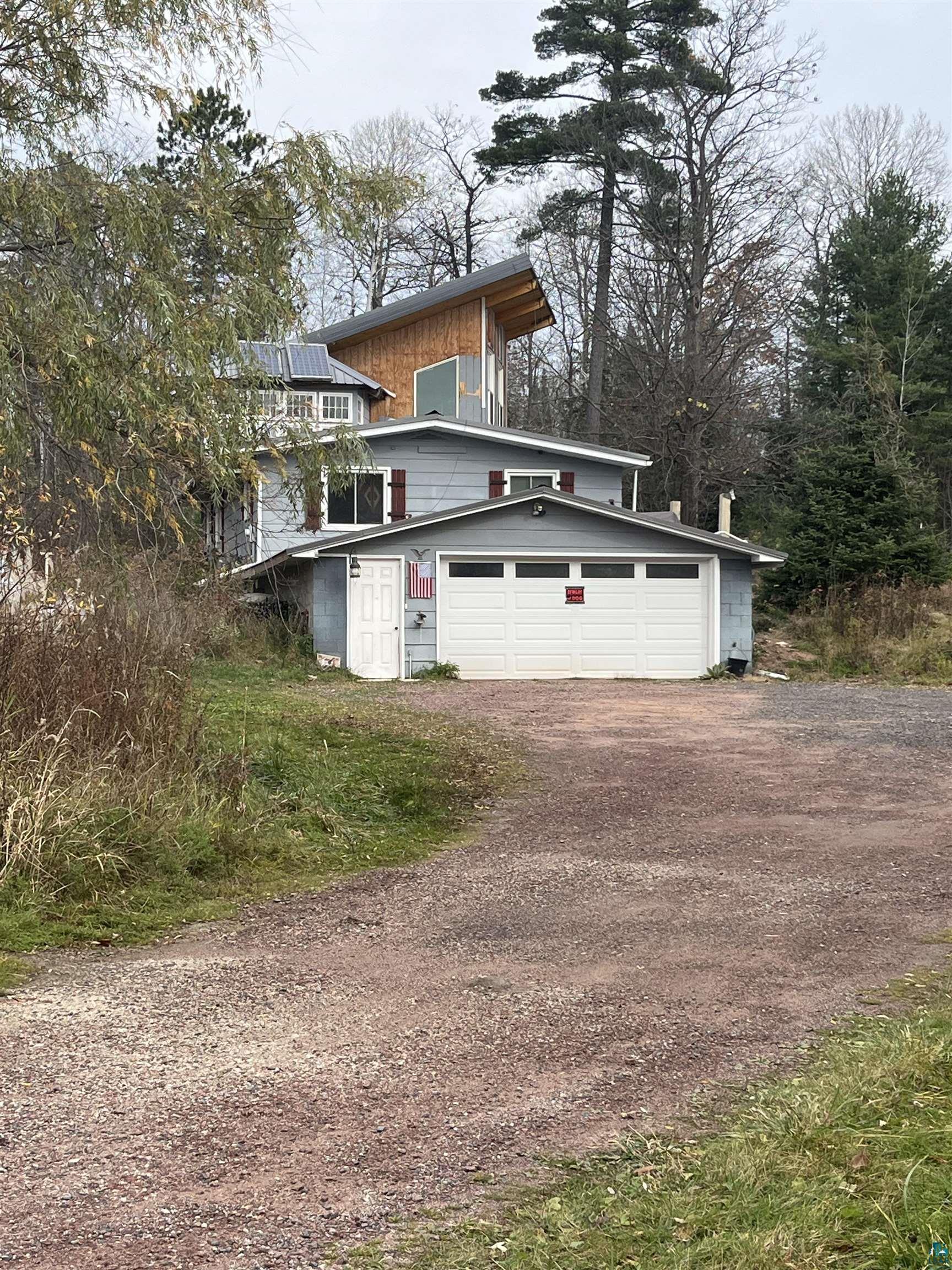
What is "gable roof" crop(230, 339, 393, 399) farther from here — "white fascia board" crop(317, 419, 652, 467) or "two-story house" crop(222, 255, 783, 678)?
"white fascia board" crop(317, 419, 652, 467)

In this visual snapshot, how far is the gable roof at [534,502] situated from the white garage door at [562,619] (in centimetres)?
56

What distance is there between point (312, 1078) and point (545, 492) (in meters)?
17.4

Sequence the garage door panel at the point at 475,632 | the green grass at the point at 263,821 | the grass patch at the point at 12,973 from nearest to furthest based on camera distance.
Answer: the grass patch at the point at 12,973 < the green grass at the point at 263,821 < the garage door panel at the point at 475,632

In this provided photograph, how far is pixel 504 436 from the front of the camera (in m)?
23.4

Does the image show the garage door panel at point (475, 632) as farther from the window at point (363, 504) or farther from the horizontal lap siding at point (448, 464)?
the window at point (363, 504)

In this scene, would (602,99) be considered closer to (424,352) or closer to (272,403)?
(424,352)

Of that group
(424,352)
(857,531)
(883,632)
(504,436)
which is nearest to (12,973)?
(504,436)

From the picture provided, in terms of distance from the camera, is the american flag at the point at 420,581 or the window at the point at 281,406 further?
the american flag at the point at 420,581

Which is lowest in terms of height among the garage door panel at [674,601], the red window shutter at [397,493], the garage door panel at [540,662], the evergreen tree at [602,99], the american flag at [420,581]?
the garage door panel at [540,662]

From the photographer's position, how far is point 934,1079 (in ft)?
13.0

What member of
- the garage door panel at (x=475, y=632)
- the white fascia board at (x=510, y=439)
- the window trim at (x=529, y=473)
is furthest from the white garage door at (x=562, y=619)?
the white fascia board at (x=510, y=439)

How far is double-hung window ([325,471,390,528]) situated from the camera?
23.4 m

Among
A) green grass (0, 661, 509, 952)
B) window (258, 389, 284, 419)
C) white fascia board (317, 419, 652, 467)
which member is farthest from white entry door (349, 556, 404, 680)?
window (258, 389, 284, 419)

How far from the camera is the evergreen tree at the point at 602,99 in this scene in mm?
31312
